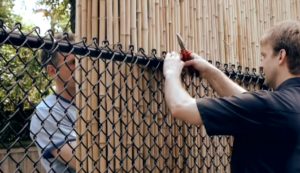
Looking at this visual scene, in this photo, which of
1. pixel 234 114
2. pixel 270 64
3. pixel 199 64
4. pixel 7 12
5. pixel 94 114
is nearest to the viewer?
pixel 234 114

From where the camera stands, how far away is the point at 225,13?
3.88 meters

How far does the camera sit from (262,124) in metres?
2.55

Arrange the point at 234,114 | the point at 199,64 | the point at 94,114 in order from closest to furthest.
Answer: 1. the point at 234,114
2. the point at 94,114
3. the point at 199,64

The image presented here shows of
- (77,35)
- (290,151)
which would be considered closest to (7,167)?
(77,35)

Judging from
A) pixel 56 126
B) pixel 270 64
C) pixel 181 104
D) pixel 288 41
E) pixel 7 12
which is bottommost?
pixel 56 126

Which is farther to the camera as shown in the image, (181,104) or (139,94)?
(139,94)

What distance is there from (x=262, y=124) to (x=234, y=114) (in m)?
0.16

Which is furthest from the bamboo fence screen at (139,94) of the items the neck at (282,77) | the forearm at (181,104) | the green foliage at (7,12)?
the green foliage at (7,12)

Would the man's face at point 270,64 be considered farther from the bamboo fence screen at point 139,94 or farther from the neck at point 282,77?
the bamboo fence screen at point 139,94

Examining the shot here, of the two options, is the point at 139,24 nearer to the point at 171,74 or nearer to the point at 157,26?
the point at 157,26

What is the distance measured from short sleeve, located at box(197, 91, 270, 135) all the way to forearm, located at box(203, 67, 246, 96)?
0.62m

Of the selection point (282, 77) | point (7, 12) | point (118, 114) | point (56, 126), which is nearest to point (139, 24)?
point (118, 114)

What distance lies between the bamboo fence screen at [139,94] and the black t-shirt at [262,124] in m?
0.49

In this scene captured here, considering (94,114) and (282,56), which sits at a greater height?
(282,56)
